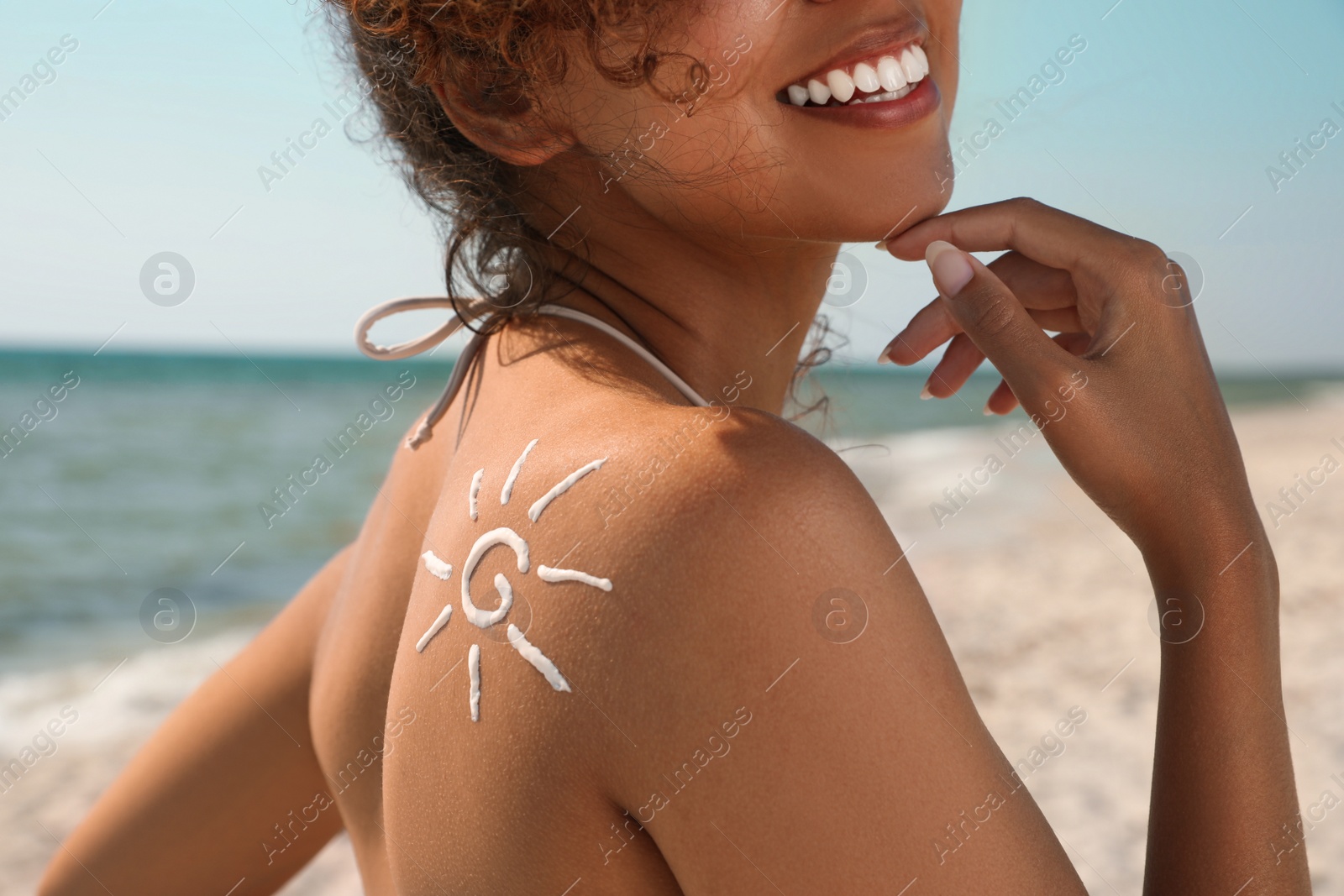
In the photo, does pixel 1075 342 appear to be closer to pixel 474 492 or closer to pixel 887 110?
pixel 887 110

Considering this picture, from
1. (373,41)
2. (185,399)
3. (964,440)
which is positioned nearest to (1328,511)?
(964,440)

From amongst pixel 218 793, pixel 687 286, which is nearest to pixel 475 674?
pixel 687 286

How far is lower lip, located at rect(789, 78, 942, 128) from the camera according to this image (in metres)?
1.20

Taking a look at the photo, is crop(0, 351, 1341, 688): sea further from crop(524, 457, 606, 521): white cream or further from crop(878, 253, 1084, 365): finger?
crop(524, 457, 606, 521): white cream

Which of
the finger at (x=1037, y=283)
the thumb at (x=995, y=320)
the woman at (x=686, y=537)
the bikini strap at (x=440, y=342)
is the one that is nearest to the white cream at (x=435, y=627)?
the woman at (x=686, y=537)

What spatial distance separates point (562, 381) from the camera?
1.10 meters

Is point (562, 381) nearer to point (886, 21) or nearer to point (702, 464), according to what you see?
point (702, 464)

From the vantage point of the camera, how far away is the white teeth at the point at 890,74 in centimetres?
123

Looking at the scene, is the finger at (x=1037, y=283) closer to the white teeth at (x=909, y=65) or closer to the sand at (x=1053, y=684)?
the white teeth at (x=909, y=65)

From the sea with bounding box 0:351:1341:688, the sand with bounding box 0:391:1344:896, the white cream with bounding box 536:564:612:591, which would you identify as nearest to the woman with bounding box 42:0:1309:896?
the white cream with bounding box 536:564:612:591

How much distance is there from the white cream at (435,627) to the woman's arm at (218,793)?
0.64m

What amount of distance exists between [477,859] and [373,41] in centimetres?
102

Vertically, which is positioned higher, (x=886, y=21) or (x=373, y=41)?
(x=373, y=41)

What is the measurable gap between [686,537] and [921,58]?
797 millimetres
